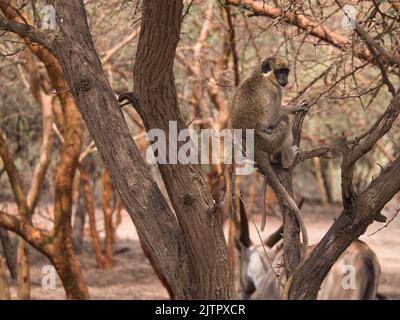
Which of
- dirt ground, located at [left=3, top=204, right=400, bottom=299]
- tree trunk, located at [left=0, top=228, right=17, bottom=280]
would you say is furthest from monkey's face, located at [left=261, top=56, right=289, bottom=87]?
tree trunk, located at [left=0, top=228, right=17, bottom=280]

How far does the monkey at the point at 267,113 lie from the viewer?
532 cm

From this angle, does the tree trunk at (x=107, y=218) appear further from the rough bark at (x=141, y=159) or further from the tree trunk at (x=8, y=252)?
the rough bark at (x=141, y=159)

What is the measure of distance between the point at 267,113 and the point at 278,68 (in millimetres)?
368

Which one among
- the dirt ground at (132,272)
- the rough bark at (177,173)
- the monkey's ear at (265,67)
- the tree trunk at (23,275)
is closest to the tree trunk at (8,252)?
the dirt ground at (132,272)

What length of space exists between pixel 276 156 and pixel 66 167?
3003mm

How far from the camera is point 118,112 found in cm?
435

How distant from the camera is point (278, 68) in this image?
5.83 m

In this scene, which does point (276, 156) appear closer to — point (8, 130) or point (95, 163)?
point (8, 130)

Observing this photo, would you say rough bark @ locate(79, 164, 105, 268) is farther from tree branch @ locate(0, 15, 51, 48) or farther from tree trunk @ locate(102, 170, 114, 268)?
tree branch @ locate(0, 15, 51, 48)

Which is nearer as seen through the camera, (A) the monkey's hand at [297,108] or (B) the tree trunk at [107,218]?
(A) the monkey's hand at [297,108]

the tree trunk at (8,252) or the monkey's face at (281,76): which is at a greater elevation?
the monkey's face at (281,76)

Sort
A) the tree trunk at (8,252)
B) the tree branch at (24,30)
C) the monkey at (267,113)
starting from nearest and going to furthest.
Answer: the tree branch at (24,30)
the monkey at (267,113)
the tree trunk at (8,252)

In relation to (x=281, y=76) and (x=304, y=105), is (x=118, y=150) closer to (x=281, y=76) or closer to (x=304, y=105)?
(x=304, y=105)
